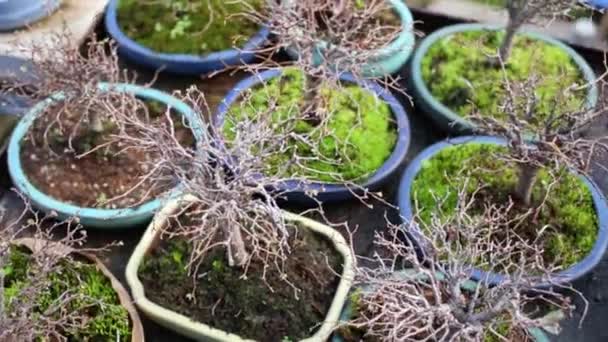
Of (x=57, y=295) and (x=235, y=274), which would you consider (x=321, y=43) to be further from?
(x=57, y=295)

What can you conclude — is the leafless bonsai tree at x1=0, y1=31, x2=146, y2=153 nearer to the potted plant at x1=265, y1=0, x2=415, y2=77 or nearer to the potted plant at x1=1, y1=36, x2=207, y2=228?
the potted plant at x1=1, y1=36, x2=207, y2=228

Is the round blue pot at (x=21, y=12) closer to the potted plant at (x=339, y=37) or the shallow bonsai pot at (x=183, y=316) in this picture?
the potted plant at (x=339, y=37)

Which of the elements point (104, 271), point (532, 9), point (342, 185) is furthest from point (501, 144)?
point (104, 271)

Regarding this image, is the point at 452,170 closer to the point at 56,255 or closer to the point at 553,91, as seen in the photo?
the point at 553,91

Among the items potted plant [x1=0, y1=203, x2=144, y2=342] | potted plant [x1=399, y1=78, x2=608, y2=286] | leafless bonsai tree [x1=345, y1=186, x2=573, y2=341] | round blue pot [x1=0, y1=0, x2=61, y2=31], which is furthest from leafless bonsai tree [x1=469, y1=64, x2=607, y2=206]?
round blue pot [x1=0, y1=0, x2=61, y2=31]

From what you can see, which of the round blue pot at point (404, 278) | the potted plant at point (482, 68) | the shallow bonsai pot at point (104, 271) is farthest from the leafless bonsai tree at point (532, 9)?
the shallow bonsai pot at point (104, 271)

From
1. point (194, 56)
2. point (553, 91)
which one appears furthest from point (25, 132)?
point (553, 91)
